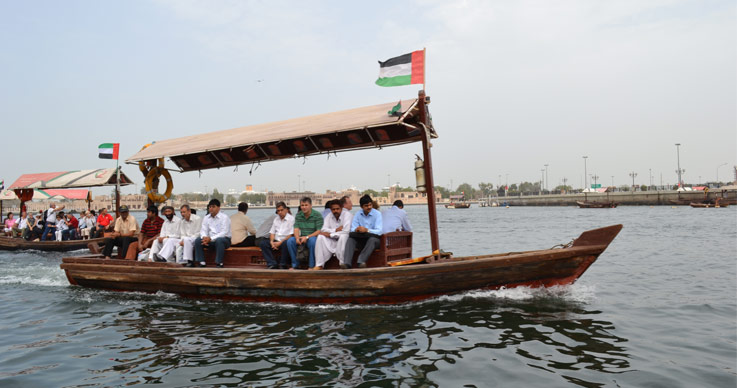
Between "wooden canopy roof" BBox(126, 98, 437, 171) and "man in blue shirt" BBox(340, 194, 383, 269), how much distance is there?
4.32 ft

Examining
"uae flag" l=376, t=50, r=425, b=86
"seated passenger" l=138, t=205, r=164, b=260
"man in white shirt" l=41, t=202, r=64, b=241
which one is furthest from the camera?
"man in white shirt" l=41, t=202, r=64, b=241

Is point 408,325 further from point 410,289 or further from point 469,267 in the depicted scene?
point 469,267

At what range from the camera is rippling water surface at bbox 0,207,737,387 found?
15.2ft

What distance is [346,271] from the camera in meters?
7.03

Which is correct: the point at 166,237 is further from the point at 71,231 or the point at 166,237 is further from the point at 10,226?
the point at 10,226

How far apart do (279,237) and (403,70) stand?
11.4ft

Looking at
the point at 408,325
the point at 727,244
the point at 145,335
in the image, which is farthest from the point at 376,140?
the point at 727,244

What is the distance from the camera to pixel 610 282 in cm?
1013

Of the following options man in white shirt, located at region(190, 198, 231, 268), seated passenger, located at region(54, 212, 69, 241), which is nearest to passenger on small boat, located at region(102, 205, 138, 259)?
man in white shirt, located at region(190, 198, 231, 268)

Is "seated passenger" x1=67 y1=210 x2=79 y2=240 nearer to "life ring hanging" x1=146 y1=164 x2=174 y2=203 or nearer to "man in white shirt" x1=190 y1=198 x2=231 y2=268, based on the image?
"life ring hanging" x1=146 y1=164 x2=174 y2=203

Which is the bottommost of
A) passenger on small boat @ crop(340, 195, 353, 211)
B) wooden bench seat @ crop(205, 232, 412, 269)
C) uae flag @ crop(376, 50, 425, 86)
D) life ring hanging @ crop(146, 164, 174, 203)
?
wooden bench seat @ crop(205, 232, 412, 269)

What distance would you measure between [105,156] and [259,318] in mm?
11083

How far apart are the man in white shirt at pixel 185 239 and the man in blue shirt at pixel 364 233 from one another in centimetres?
299

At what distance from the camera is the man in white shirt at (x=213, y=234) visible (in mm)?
8258
